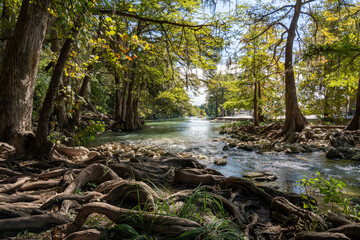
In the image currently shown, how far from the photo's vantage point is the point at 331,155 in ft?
24.9

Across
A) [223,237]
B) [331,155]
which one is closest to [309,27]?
[331,155]

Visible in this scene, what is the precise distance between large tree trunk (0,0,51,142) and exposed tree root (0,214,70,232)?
3568 millimetres

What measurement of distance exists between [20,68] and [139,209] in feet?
15.4

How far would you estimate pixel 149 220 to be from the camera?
2.02 meters

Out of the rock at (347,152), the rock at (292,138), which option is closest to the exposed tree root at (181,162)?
the rock at (347,152)

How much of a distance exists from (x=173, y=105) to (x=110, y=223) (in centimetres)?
2806

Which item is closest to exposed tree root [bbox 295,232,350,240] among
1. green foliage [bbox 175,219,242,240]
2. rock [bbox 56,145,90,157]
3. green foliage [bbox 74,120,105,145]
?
green foliage [bbox 175,219,242,240]

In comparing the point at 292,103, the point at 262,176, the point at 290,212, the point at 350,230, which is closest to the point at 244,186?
the point at 290,212

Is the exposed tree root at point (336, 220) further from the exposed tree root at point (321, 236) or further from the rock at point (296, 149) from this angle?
the rock at point (296, 149)

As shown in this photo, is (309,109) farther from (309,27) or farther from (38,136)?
(38,136)

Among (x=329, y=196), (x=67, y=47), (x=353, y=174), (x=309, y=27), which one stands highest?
(x=309, y=27)

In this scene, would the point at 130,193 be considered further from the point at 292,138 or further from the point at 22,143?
the point at 292,138

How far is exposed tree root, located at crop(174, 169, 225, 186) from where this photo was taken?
4.04 m

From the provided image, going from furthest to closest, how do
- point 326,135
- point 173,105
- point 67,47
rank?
point 173,105, point 326,135, point 67,47
